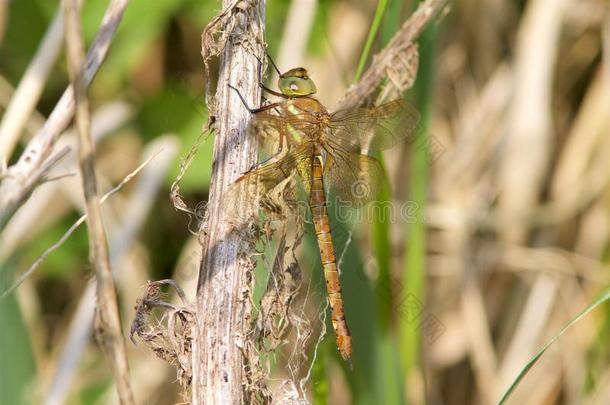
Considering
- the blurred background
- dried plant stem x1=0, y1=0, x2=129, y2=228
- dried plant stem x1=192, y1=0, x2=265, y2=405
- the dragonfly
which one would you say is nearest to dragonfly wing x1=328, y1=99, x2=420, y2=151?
the dragonfly

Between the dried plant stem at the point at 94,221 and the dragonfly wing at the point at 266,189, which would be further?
the dragonfly wing at the point at 266,189

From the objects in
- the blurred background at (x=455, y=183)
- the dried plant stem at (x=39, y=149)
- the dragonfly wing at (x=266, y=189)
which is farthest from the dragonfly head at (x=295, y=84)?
the blurred background at (x=455, y=183)

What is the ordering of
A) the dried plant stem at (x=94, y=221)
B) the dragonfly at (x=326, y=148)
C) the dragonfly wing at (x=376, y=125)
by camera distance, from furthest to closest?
the dragonfly wing at (x=376, y=125), the dragonfly at (x=326, y=148), the dried plant stem at (x=94, y=221)

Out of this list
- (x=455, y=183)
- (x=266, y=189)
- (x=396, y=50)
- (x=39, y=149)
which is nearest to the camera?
(x=39, y=149)

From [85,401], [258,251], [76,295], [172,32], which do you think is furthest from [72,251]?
[258,251]

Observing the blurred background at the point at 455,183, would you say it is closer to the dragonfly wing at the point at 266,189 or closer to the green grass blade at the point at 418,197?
the green grass blade at the point at 418,197

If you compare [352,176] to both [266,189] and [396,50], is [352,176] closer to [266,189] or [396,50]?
[396,50]

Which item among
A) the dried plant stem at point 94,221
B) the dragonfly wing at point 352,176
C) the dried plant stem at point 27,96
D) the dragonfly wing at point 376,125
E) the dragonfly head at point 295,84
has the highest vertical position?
the dried plant stem at point 27,96

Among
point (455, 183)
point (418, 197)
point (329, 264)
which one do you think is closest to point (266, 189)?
point (329, 264)
